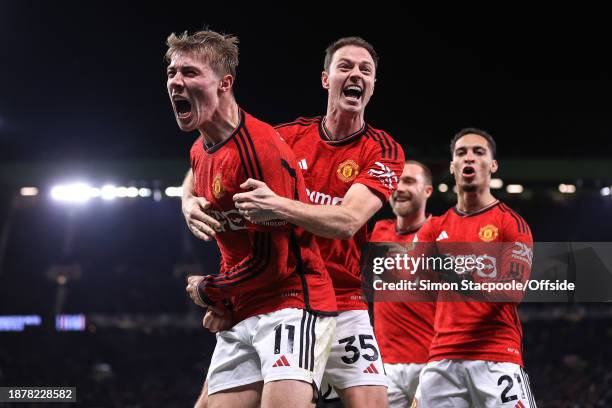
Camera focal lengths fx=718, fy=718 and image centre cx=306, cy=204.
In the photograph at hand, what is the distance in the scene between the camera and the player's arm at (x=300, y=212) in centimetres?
270

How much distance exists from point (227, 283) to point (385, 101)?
1262 centimetres

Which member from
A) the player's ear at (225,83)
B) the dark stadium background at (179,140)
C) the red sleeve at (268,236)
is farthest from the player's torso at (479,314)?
the dark stadium background at (179,140)

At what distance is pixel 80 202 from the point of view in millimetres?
19828

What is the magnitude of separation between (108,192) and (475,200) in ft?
53.0

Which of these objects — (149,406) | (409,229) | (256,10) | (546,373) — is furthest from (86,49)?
(546,373)

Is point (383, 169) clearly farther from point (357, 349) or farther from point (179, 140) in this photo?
point (179, 140)

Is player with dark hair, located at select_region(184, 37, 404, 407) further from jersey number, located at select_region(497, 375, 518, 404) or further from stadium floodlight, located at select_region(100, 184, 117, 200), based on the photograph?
stadium floodlight, located at select_region(100, 184, 117, 200)

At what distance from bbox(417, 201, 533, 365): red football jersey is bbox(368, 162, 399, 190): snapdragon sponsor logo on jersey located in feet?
4.66

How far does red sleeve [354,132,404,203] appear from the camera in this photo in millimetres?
3295

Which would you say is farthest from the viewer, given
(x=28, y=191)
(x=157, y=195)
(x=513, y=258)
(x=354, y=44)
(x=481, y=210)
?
(x=157, y=195)

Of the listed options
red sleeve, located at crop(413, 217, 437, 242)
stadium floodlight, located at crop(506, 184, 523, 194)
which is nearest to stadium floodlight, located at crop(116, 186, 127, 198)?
stadium floodlight, located at crop(506, 184, 523, 194)

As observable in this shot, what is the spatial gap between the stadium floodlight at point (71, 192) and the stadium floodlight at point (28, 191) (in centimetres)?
45

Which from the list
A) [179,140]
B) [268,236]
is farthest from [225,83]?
[179,140]

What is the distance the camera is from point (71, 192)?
19000 millimetres
